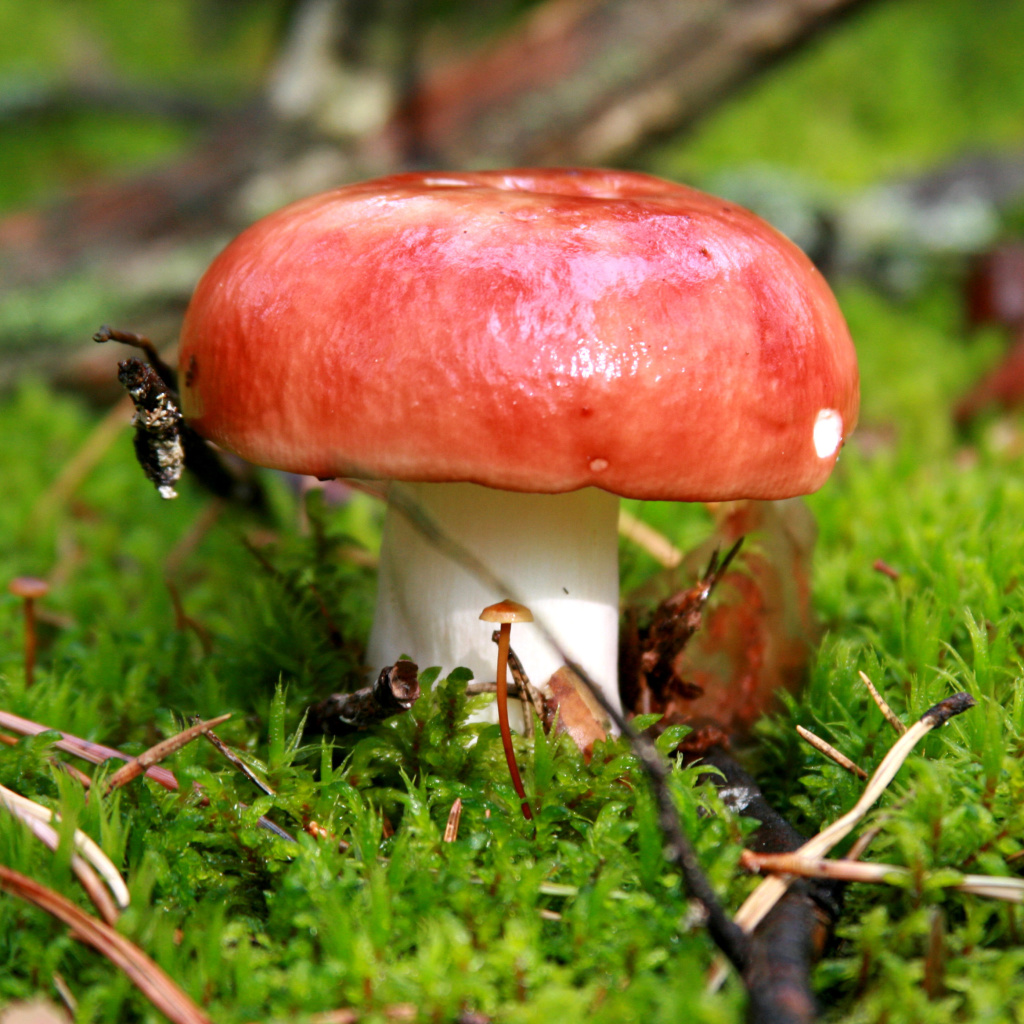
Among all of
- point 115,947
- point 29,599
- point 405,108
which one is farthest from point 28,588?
point 405,108

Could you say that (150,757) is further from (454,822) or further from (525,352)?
(525,352)

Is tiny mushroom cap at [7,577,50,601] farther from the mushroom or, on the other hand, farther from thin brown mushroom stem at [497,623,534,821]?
thin brown mushroom stem at [497,623,534,821]

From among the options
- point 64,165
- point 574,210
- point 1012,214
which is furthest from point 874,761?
point 64,165

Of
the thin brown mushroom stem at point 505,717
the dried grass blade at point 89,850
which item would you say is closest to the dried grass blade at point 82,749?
the dried grass blade at point 89,850

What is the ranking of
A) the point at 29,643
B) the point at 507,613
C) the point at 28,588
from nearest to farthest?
1. the point at 507,613
2. the point at 28,588
3. the point at 29,643

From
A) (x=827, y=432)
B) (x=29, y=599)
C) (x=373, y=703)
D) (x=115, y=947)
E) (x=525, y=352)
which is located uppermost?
(x=525, y=352)

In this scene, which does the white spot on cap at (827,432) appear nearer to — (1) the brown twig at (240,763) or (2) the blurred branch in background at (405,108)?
(1) the brown twig at (240,763)

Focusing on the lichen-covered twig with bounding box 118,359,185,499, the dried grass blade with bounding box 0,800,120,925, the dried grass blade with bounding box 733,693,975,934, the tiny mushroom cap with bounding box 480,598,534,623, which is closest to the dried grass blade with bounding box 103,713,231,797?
the dried grass blade with bounding box 0,800,120,925
